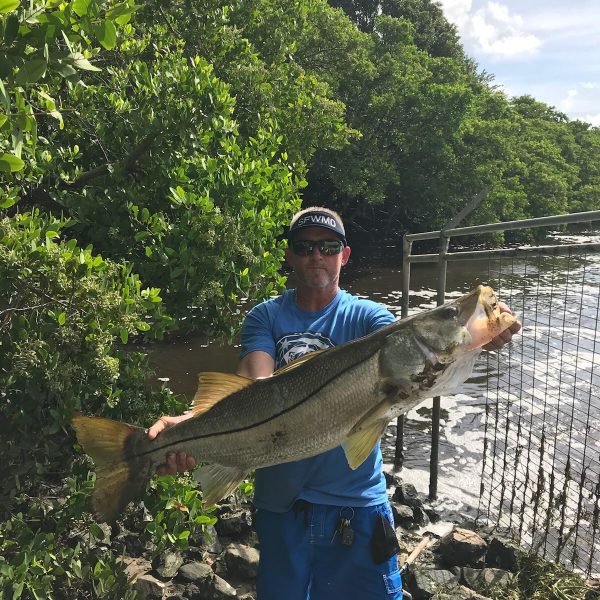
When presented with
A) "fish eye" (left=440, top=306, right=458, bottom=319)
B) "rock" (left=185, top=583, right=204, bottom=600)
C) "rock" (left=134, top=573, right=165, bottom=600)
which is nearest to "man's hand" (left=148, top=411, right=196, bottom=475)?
"fish eye" (left=440, top=306, right=458, bottom=319)

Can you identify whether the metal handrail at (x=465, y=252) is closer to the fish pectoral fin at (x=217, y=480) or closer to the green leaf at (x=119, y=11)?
the fish pectoral fin at (x=217, y=480)

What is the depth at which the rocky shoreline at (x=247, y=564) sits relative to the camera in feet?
15.5

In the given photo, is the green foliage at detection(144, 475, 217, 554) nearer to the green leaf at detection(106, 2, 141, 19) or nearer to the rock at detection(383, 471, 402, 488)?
the green leaf at detection(106, 2, 141, 19)

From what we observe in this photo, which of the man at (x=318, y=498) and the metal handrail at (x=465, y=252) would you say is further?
the metal handrail at (x=465, y=252)

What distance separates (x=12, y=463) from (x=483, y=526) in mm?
5218

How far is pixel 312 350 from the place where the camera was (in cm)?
329

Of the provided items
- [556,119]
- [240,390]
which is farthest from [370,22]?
[240,390]

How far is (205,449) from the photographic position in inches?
113

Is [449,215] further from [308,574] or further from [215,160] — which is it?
[308,574]

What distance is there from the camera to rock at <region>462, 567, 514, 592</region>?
5031 millimetres

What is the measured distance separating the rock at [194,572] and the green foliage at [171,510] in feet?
2.99

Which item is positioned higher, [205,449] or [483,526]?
[205,449]

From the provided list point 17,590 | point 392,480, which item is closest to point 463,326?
point 17,590

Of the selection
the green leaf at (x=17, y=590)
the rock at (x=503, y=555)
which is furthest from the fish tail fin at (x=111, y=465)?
the rock at (x=503, y=555)
